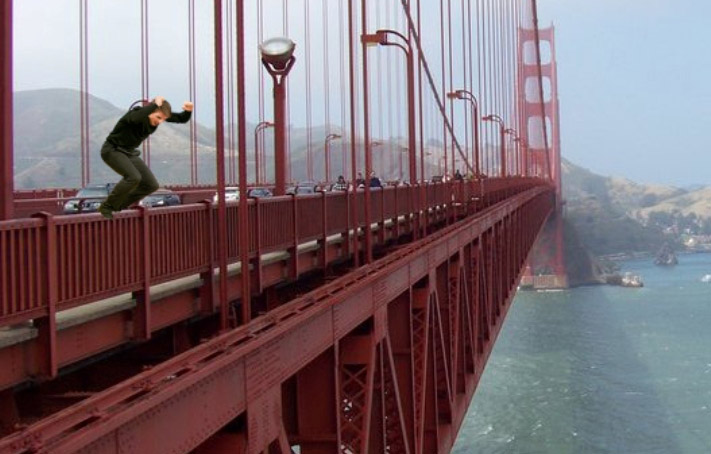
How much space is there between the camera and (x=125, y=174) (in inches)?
225

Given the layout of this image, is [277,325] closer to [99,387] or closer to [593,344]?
[99,387]

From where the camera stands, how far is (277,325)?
6156mm

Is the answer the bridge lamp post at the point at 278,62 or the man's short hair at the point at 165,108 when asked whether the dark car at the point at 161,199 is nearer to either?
the bridge lamp post at the point at 278,62

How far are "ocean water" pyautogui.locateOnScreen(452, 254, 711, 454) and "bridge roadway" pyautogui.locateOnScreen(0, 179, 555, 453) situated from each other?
23475 mm

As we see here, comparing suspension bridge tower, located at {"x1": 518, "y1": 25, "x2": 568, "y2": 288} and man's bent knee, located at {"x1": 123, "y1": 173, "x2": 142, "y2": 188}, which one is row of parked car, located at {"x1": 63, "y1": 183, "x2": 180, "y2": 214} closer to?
man's bent knee, located at {"x1": 123, "y1": 173, "x2": 142, "y2": 188}

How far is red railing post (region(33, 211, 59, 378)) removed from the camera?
4367mm

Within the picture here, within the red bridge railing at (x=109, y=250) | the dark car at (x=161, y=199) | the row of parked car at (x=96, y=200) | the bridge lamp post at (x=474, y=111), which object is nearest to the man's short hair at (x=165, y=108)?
the red bridge railing at (x=109, y=250)

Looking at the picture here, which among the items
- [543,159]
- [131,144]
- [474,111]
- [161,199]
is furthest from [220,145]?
[543,159]

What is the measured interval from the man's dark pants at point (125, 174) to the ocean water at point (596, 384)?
93.4 feet

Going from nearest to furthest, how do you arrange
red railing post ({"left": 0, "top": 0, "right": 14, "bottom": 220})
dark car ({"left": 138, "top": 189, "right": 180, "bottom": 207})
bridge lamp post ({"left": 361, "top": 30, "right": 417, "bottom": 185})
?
1. red railing post ({"left": 0, "top": 0, "right": 14, "bottom": 220})
2. dark car ({"left": 138, "top": 189, "right": 180, "bottom": 207})
3. bridge lamp post ({"left": 361, "top": 30, "right": 417, "bottom": 185})

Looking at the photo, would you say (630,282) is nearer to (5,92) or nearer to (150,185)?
(150,185)

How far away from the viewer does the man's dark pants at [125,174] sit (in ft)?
18.4

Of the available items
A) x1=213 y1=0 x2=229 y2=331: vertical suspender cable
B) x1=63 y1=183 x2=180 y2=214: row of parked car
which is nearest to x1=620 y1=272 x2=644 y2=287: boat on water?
x1=63 y1=183 x2=180 y2=214: row of parked car

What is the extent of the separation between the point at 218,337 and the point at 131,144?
119 cm
